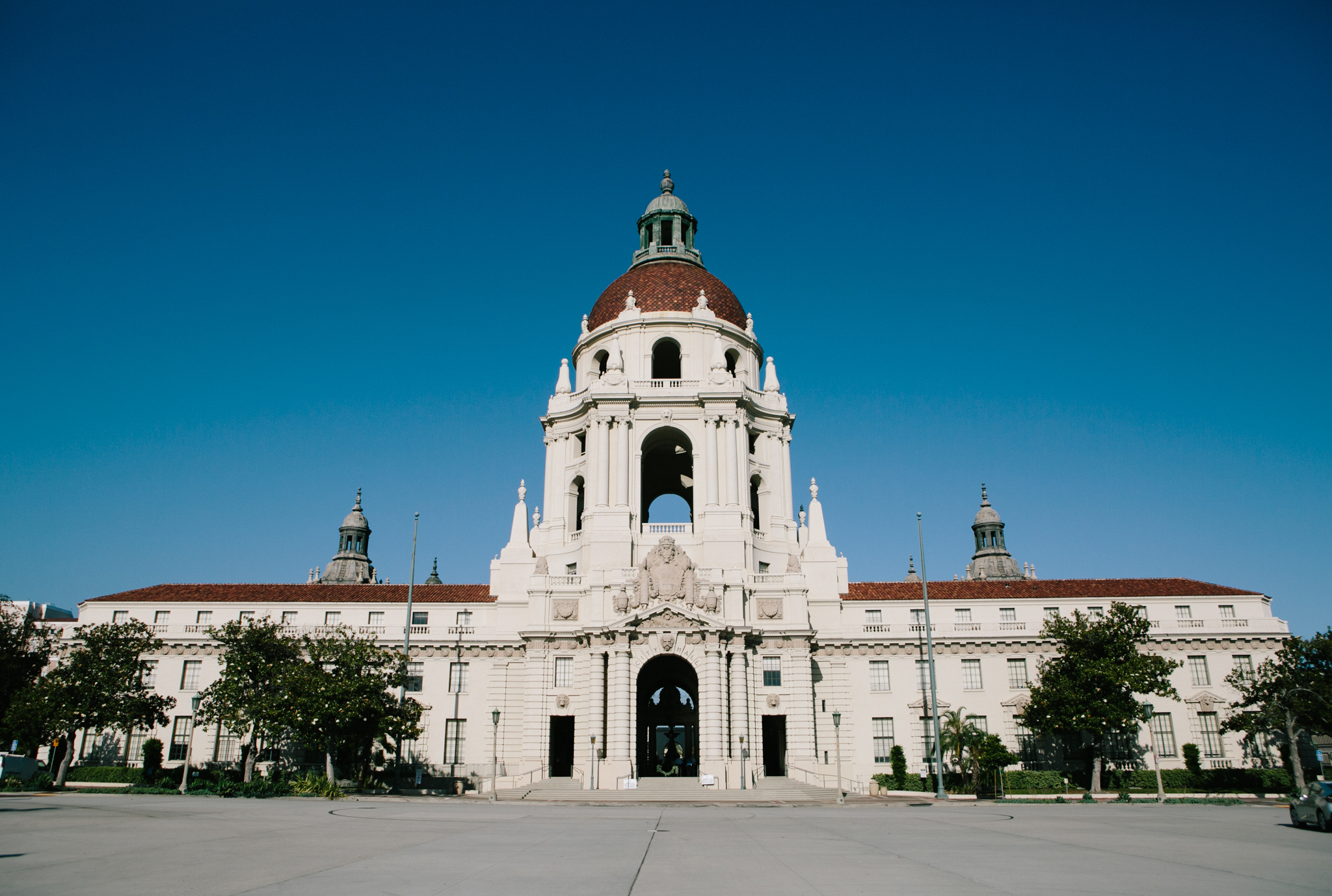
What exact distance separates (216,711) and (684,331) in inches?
1575

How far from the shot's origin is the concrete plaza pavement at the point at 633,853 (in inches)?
579

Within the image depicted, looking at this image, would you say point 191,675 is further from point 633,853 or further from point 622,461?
point 633,853

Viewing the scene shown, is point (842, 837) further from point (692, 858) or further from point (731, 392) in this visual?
point (731, 392)

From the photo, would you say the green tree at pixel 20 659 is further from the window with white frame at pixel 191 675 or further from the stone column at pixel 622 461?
the stone column at pixel 622 461

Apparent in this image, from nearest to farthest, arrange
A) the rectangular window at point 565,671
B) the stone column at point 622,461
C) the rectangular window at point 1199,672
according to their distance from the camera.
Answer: the rectangular window at point 565,671 < the rectangular window at point 1199,672 < the stone column at point 622,461

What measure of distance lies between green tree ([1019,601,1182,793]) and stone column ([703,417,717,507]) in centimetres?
2307

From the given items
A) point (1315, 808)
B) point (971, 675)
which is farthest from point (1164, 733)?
point (1315, 808)

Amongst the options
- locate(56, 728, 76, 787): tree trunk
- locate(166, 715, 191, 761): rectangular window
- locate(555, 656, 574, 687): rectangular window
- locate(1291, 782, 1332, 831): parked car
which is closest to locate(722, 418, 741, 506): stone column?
locate(555, 656, 574, 687): rectangular window

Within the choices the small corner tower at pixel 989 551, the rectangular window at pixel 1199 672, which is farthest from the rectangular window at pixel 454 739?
the small corner tower at pixel 989 551

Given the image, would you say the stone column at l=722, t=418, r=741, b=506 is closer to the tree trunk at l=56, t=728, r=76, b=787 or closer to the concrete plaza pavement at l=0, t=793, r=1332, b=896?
the concrete plaza pavement at l=0, t=793, r=1332, b=896

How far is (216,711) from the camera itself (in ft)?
169

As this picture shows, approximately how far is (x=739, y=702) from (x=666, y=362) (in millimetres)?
28860

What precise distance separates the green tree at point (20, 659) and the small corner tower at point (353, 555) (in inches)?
1696

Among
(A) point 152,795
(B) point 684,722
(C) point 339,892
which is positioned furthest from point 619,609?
(C) point 339,892
